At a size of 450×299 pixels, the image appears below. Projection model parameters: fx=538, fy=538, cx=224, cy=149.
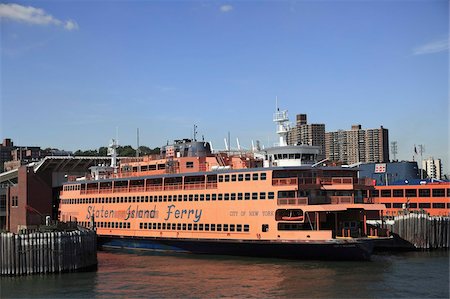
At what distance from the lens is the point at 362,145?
150 m

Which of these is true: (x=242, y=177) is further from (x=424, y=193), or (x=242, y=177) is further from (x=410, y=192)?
(x=424, y=193)

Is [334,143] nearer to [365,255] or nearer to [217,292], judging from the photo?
[365,255]

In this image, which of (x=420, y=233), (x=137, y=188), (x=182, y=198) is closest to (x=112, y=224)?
(x=137, y=188)

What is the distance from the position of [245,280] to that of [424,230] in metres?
26.4

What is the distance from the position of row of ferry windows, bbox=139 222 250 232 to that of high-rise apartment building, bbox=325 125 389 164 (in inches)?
3933

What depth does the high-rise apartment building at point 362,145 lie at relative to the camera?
147m

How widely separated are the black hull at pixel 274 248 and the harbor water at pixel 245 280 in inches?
27.5

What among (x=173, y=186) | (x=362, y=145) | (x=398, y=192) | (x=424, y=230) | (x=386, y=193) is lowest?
(x=424, y=230)

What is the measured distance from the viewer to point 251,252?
4328 cm

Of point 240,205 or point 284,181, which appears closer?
point 284,181

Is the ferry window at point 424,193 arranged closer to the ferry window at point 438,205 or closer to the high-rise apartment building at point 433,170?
the ferry window at point 438,205

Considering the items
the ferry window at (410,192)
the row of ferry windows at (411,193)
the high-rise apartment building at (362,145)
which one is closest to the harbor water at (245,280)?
the row of ferry windows at (411,193)

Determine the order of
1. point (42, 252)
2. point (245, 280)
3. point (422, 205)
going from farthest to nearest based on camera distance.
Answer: point (422, 205), point (42, 252), point (245, 280)

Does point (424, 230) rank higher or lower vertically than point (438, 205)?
lower
